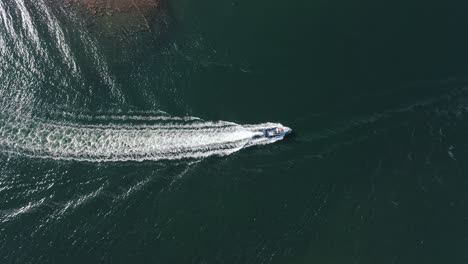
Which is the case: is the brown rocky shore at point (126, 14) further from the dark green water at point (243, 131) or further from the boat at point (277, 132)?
the boat at point (277, 132)

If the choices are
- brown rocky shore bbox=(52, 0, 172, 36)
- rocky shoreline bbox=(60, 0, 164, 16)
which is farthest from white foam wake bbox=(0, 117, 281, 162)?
rocky shoreline bbox=(60, 0, 164, 16)

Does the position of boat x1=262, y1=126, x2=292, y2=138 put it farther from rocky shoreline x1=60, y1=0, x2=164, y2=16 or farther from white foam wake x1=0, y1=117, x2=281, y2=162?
rocky shoreline x1=60, y1=0, x2=164, y2=16

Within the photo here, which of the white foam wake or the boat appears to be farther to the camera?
the boat

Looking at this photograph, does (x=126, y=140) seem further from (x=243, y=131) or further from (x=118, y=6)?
(x=118, y=6)

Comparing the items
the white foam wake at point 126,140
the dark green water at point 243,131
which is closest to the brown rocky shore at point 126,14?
the dark green water at point 243,131

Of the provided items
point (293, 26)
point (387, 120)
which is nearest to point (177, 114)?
point (293, 26)
